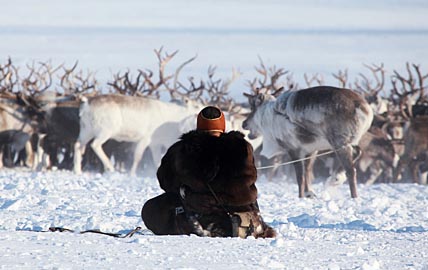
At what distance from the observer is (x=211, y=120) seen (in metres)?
6.14

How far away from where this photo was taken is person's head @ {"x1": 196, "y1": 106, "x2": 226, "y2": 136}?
6.14 meters

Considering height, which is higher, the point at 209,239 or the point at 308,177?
the point at 209,239

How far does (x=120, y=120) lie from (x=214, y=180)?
15.1 meters

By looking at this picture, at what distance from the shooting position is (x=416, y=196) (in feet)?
45.1

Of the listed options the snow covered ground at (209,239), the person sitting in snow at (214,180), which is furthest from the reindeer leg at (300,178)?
the person sitting in snow at (214,180)

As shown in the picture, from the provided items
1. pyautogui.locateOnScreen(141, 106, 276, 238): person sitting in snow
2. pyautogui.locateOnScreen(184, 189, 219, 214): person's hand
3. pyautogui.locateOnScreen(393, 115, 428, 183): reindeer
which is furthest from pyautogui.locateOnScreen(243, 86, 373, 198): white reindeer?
pyautogui.locateOnScreen(393, 115, 428, 183): reindeer

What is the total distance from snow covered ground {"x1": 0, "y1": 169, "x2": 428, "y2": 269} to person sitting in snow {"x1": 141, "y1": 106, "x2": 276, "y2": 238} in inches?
13.2

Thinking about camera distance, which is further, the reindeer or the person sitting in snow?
the reindeer

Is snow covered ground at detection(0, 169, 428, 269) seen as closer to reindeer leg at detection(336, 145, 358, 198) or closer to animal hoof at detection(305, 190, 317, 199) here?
reindeer leg at detection(336, 145, 358, 198)

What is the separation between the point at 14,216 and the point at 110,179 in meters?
8.13

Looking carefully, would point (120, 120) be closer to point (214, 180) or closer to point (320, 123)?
point (320, 123)

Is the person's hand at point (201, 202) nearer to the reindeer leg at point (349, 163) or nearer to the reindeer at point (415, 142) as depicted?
the reindeer leg at point (349, 163)

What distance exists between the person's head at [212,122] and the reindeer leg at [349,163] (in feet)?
23.1

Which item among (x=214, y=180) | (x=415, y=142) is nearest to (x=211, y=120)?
(x=214, y=180)
